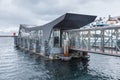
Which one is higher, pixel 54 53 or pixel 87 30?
pixel 87 30

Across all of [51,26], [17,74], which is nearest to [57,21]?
[51,26]

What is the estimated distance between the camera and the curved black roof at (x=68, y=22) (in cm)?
2987

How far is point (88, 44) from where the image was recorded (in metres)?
24.8

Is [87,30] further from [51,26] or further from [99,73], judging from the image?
[51,26]

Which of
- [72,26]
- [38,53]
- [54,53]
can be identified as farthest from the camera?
[38,53]

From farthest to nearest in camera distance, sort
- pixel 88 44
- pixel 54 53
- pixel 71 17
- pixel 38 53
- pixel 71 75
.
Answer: pixel 38 53 < pixel 54 53 < pixel 71 17 < pixel 88 44 < pixel 71 75

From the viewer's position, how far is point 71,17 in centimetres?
3000

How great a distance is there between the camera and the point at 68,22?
105 ft

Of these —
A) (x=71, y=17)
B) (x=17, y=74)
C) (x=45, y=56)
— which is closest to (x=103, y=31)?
(x=71, y=17)

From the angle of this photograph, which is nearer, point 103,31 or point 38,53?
point 103,31

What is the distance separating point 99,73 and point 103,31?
567 centimetres

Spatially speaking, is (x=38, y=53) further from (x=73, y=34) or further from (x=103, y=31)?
(x=103, y=31)

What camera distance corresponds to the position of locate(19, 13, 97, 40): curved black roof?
29866mm

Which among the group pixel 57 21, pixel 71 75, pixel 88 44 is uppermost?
pixel 57 21
